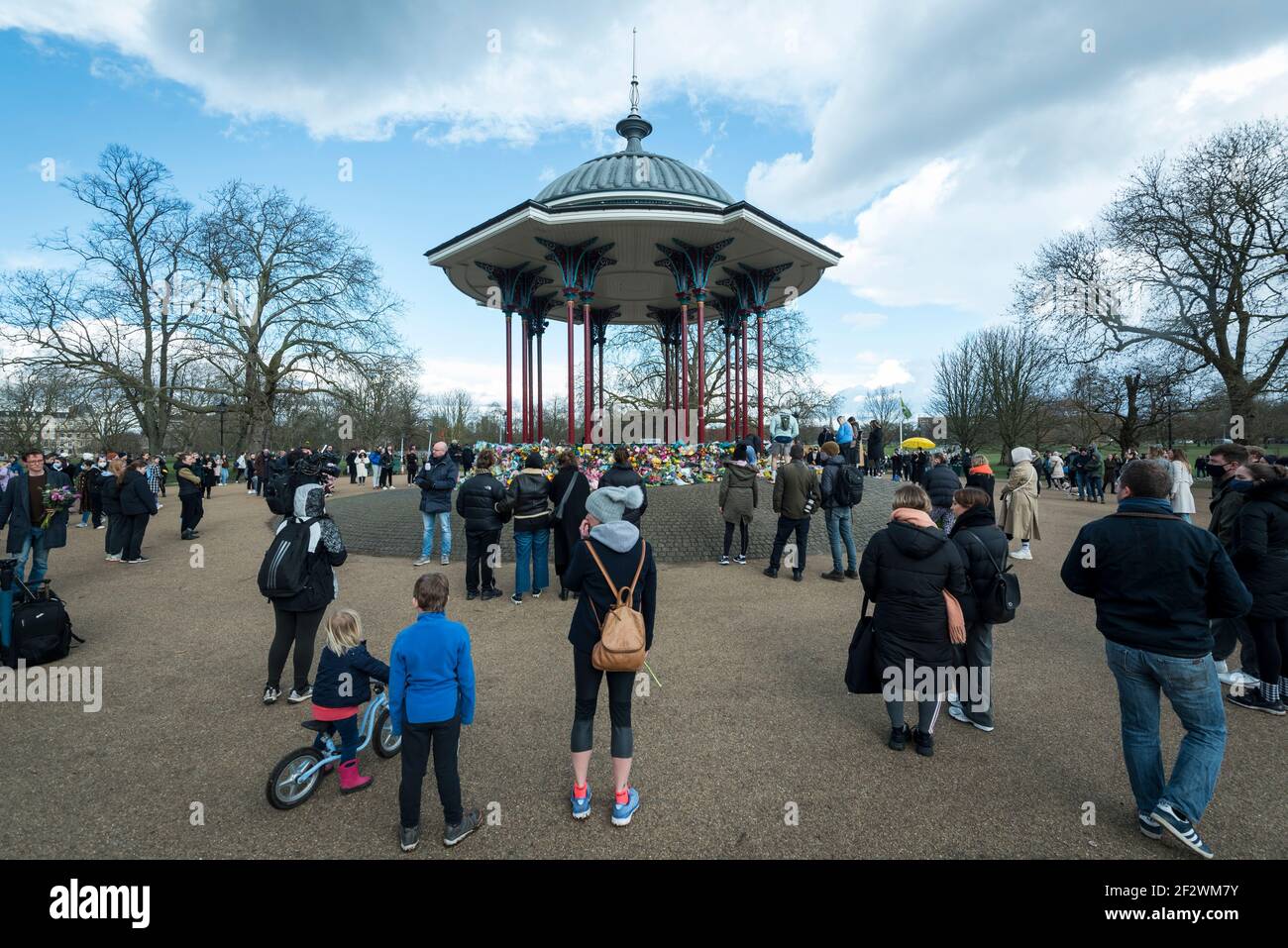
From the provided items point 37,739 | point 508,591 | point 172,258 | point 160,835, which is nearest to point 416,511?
point 508,591

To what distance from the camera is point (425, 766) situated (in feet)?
9.61

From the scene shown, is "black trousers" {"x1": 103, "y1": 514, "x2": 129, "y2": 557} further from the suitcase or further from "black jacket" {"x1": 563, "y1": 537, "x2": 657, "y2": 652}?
"black jacket" {"x1": 563, "y1": 537, "x2": 657, "y2": 652}

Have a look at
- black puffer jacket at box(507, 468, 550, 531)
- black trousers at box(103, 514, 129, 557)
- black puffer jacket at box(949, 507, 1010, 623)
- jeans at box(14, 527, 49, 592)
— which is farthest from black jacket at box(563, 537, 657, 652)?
black trousers at box(103, 514, 129, 557)

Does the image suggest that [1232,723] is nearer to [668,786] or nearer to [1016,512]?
[668,786]

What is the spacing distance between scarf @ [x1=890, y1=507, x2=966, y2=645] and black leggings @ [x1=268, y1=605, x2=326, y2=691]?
14.7 feet

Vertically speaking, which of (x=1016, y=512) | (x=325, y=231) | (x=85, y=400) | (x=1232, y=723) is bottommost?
(x=1232, y=723)

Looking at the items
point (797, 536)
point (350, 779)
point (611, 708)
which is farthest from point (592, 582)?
point (797, 536)

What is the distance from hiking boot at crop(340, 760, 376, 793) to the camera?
3.44 meters

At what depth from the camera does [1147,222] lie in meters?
22.0

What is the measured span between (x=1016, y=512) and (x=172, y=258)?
34.9 metres

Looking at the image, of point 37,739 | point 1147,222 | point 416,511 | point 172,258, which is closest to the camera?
point 37,739

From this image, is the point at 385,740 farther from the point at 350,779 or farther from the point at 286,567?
the point at 286,567

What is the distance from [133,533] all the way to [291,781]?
10.3 m

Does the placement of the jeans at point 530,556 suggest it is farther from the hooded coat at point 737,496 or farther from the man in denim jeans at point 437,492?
the hooded coat at point 737,496
